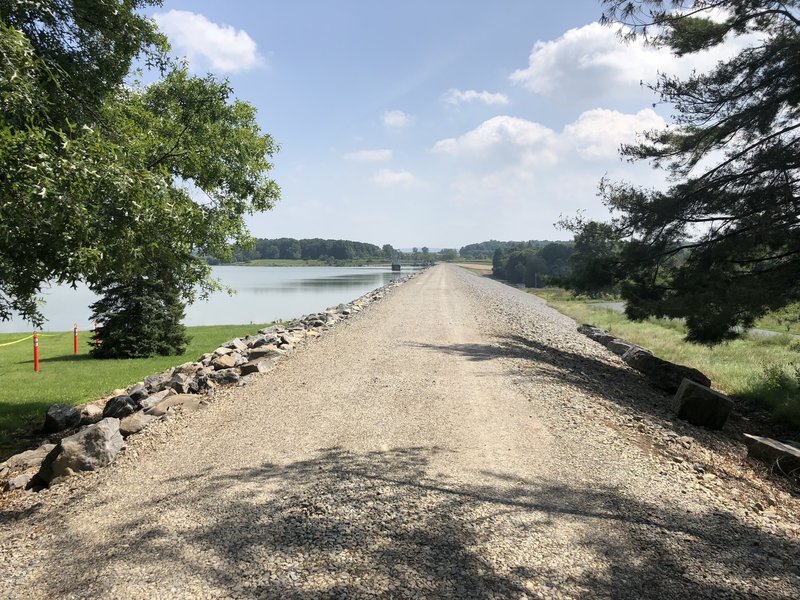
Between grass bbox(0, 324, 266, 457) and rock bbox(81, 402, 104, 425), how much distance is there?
2.61 ft

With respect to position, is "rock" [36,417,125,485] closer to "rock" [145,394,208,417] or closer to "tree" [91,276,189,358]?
"rock" [145,394,208,417]

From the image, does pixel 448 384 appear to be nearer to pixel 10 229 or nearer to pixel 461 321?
pixel 10 229

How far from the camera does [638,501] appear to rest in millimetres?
4957

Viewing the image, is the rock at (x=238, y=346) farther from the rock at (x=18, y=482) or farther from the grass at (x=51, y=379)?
the rock at (x=18, y=482)

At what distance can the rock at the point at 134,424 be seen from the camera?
23.4 ft

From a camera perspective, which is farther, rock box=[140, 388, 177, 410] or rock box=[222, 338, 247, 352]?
rock box=[222, 338, 247, 352]

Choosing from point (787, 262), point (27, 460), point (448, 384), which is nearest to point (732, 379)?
point (787, 262)

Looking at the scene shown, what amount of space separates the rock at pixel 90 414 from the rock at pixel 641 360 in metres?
12.4

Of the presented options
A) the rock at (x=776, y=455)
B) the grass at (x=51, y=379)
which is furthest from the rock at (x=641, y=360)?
the grass at (x=51, y=379)

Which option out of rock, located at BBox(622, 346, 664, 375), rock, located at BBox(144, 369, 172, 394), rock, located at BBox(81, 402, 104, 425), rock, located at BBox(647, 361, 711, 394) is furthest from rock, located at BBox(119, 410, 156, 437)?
rock, located at BBox(622, 346, 664, 375)

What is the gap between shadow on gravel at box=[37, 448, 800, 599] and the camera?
362cm

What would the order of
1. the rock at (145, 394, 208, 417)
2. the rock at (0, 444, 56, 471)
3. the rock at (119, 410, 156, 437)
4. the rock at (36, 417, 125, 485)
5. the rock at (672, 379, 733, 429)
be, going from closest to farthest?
1. the rock at (36, 417, 125, 485)
2. the rock at (0, 444, 56, 471)
3. the rock at (119, 410, 156, 437)
4. the rock at (145, 394, 208, 417)
5. the rock at (672, 379, 733, 429)

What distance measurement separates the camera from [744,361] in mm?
17625

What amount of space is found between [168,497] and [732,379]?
50.3 feet
